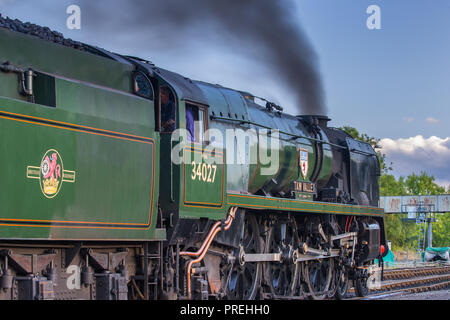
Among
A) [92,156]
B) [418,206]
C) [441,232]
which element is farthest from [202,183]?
[441,232]

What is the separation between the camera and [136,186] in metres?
8.97

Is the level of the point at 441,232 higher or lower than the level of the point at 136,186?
lower

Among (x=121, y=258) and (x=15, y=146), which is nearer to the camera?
(x=15, y=146)

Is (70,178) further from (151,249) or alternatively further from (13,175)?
(151,249)

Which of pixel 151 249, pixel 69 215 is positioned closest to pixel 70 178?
pixel 69 215

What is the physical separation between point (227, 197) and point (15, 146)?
191 inches

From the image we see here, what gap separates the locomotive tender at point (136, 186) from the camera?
7.41 meters

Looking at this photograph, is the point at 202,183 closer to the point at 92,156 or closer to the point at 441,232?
the point at 92,156

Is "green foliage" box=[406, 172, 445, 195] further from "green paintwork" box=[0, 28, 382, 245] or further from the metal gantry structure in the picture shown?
"green paintwork" box=[0, 28, 382, 245]

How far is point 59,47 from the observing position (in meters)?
8.27

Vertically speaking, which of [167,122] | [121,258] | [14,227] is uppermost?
[167,122]

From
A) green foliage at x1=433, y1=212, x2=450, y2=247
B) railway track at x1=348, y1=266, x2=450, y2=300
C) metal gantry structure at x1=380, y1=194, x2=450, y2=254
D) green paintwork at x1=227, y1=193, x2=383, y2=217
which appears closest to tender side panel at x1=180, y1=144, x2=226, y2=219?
green paintwork at x1=227, y1=193, x2=383, y2=217

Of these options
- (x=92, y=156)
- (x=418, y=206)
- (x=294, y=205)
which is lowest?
(x=418, y=206)

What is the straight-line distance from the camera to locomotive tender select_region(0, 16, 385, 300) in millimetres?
7414
